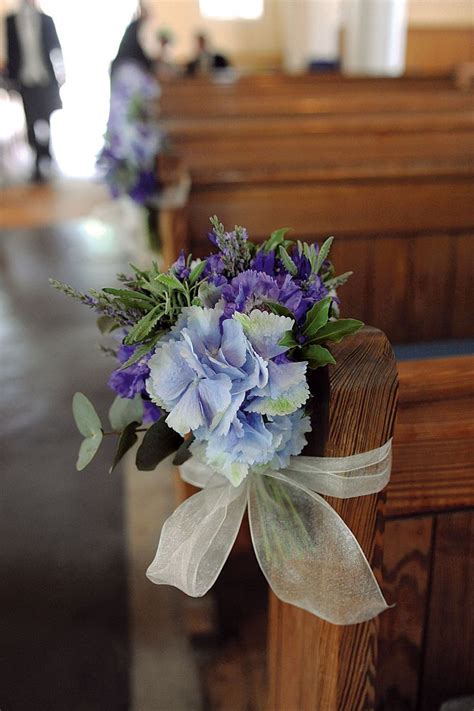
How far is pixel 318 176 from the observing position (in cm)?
186

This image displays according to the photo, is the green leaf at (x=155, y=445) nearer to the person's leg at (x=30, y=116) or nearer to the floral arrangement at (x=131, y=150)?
the floral arrangement at (x=131, y=150)

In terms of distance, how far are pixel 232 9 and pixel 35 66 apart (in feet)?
20.0

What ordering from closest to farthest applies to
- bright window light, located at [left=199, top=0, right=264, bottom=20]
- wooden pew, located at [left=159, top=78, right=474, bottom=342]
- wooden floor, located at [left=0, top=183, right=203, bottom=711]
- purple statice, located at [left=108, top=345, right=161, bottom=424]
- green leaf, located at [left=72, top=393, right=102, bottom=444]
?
purple statice, located at [left=108, top=345, right=161, bottom=424]
green leaf, located at [left=72, top=393, right=102, bottom=444]
wooden floor, located at [left=0, top=183, right=203, bottom=711]
wooden pew, located at [left=159, top=78, right=474, bottom=342]
bright window light, located at [left=199, top=0, right=264, bottom=20]

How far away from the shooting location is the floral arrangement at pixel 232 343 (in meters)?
0.62

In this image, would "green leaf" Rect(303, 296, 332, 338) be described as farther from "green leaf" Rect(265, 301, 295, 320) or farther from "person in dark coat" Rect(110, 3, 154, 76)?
"person in dark coat" Rect(110, 3, 154, 76)

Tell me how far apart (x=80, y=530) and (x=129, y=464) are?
41 centimetres

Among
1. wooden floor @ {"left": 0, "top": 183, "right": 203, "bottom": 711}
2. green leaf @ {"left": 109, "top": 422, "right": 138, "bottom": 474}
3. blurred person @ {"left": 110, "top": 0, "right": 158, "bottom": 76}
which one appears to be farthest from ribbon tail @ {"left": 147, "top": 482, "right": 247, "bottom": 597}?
blurred person @ {"left": 110, "top": 0, "right": 158, "bottom": 76}

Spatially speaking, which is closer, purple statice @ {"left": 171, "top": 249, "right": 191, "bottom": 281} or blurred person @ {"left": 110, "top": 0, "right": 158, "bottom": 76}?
purple statice @ {"left": 171, "top": 249, "right": 191, "bottom": 281}

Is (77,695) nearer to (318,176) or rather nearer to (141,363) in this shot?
(141,363)

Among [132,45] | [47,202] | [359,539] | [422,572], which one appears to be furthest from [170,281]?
[132,45]

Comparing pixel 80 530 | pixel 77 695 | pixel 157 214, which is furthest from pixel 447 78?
pixel 77 695

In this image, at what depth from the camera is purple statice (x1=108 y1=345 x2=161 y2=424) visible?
2.36 feet

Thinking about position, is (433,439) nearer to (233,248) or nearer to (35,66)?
(233,248)

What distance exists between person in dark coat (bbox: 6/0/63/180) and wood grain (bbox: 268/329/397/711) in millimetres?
7197
